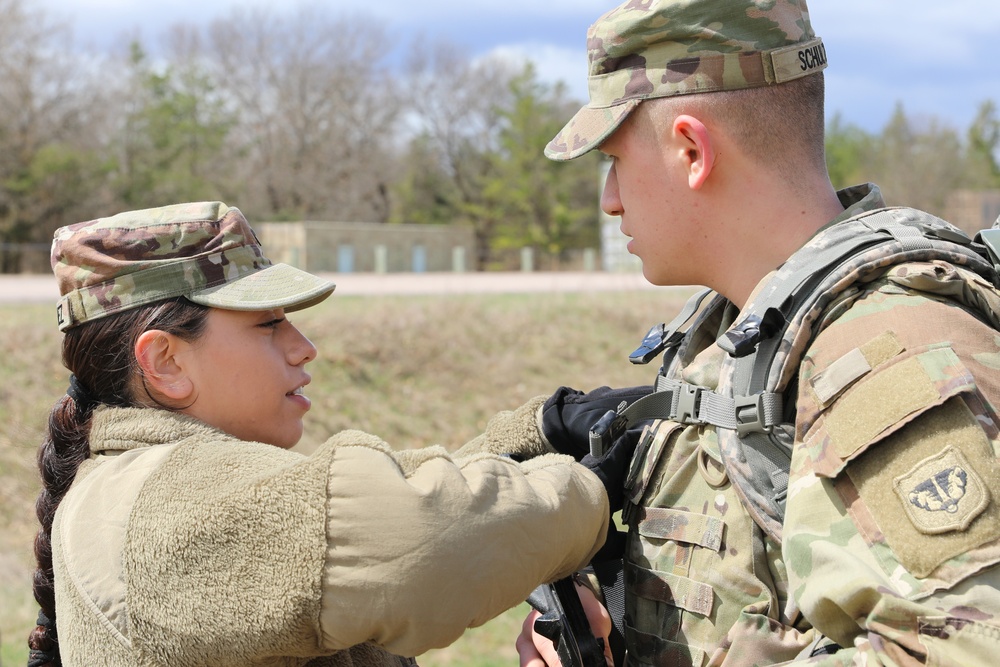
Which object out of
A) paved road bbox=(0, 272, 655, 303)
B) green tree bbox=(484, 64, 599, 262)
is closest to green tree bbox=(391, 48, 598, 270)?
green tree bbox=(484, 64, 599, 262)

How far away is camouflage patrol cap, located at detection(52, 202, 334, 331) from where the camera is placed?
214 centimetres

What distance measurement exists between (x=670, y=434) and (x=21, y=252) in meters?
31.5

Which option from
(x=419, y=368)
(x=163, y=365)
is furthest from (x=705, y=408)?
(x=419, y=368)

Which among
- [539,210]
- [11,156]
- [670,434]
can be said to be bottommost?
[539,210]

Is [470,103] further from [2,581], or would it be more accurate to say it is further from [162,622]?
[162,622]

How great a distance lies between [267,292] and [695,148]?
0.98 m

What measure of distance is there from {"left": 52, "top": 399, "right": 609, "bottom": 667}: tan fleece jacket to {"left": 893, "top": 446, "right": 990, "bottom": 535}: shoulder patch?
0.64m

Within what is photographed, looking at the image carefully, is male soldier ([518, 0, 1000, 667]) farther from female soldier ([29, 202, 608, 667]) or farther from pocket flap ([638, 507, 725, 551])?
female soldier ([29, 202, 608, 667])

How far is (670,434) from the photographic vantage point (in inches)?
79.7

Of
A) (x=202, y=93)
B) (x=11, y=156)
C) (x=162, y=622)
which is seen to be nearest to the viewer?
(x=162, y=622)

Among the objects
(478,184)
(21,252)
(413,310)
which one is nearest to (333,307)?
(413,310)

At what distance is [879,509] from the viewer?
1.48 m

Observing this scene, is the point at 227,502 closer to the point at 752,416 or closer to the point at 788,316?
the point at 752,416

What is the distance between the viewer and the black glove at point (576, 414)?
88.7 inches
